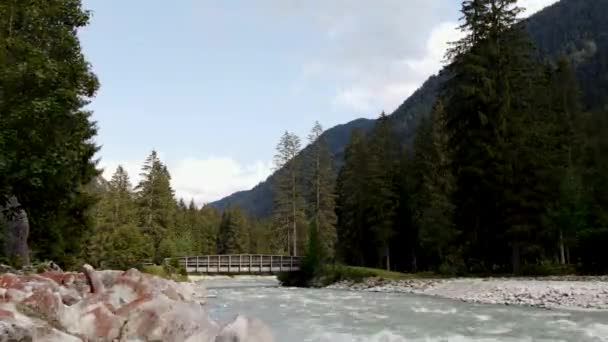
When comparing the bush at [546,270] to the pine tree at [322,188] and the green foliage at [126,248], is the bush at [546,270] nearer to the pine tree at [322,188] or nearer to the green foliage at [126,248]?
the green foliage at [126,248]

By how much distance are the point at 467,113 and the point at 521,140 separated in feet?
11.5

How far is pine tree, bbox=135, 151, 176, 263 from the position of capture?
6844 cm

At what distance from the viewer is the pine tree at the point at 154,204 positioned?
6844 cm

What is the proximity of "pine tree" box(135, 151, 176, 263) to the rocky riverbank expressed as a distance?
44293 mm

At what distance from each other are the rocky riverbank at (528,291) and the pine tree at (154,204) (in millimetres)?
44293

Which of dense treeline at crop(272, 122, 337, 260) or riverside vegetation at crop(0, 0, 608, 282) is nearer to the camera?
riverside vegetation at crop(0, 0, 608, 282)

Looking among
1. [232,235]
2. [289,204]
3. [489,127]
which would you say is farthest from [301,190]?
[232,235]

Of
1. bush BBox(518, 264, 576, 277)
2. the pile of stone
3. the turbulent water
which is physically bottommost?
the turbulent water

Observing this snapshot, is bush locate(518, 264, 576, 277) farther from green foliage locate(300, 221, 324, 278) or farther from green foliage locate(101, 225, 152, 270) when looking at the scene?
green foliage locate(101, 225, 152, 270)

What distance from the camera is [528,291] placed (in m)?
20.6

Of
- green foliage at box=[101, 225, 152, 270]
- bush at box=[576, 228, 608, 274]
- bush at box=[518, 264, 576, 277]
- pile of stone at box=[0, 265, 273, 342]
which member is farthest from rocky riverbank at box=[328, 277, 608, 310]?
green foliage at box=[101, 225, 152, 270]

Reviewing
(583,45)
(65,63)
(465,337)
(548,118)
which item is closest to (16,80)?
(65,63)

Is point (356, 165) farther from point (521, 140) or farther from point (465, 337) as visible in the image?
point (465, 337)

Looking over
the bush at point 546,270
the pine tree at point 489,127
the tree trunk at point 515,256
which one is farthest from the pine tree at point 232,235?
the bush at point 546,270
